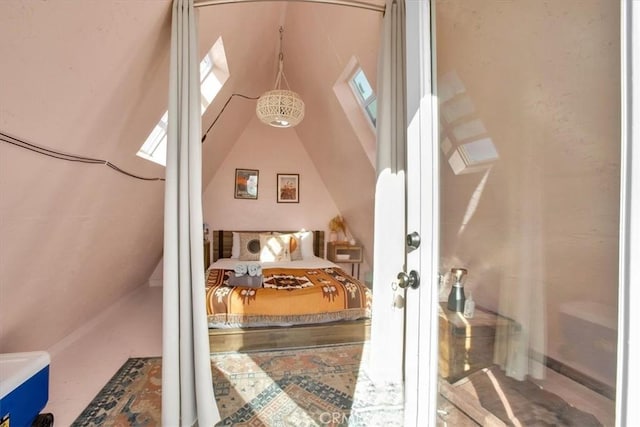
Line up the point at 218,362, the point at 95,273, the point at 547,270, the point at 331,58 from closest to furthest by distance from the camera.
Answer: the point at 547,270 < the point at 218,362 < the point at 95,273 < the point at 331,58

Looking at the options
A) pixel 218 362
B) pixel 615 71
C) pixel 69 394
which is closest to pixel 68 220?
pixel 69 394

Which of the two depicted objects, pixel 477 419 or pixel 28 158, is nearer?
pixel 477 419

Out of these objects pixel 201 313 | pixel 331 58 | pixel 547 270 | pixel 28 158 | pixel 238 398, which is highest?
pixel 331 58

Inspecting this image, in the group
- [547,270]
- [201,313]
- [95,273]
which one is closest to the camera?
[547,270]

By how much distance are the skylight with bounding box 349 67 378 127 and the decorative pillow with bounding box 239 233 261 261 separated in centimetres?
226

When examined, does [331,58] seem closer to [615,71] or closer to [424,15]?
Answer: [424,15]

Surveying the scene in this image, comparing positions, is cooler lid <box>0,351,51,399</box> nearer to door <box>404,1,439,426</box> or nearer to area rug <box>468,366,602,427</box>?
door <box>404,1,439,426</box>

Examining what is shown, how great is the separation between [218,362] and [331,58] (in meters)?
2.72

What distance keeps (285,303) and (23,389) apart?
1572 mm

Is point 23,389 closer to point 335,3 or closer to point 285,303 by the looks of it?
point 285,303

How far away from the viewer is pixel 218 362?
85.2 inches

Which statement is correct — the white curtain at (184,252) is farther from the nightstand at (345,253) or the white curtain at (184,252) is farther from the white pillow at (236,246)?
the nightstand at (345,253)

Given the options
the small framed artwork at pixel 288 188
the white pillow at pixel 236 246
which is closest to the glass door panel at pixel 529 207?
the white pillow at pixel 236 246

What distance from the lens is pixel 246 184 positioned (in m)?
4.46
